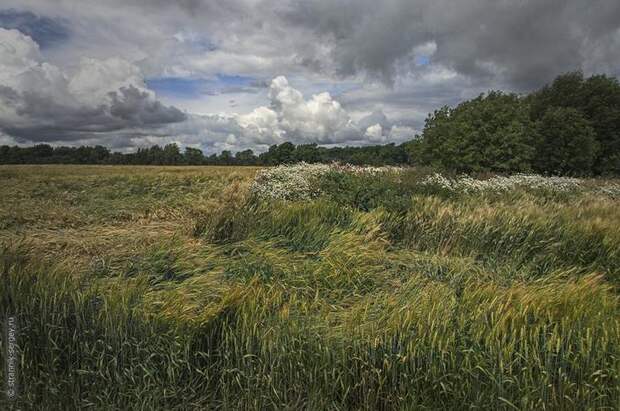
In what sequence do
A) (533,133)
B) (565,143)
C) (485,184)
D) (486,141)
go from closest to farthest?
1. (485,184)
2. (486,141)
3. (533,133)
4. (565,143)

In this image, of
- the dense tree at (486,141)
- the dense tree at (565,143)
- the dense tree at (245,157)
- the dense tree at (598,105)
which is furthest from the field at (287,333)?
the dense tree at (245,157)

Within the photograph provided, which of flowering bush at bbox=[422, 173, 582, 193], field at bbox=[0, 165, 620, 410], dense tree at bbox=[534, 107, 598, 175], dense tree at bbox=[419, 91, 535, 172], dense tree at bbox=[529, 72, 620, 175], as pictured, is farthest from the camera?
dense tree at bbox=[529, 72, 620, 175]

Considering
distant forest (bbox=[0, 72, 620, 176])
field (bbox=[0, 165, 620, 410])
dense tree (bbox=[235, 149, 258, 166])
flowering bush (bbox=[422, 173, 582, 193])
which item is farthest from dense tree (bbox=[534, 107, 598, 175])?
dense tree (bbox=[235, 149, 258, 166])

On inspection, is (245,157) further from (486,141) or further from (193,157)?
(486,141)

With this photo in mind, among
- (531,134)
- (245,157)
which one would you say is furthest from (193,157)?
(531,134)

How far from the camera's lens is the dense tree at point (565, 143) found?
33.6 metres

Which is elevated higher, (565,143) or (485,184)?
(565,143)

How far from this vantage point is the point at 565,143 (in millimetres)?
34406

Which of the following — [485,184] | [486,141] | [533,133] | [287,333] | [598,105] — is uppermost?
[598,105]

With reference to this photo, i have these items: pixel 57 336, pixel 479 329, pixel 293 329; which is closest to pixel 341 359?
pixel 293 329

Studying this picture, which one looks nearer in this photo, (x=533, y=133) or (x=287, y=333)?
(x=287, y=333)

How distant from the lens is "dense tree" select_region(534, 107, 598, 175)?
3359cm

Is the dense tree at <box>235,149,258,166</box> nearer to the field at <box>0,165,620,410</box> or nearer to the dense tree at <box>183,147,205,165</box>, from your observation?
the dense tree at <box>183,147,205,165</box>

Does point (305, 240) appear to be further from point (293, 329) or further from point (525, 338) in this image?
point (525, 338)
